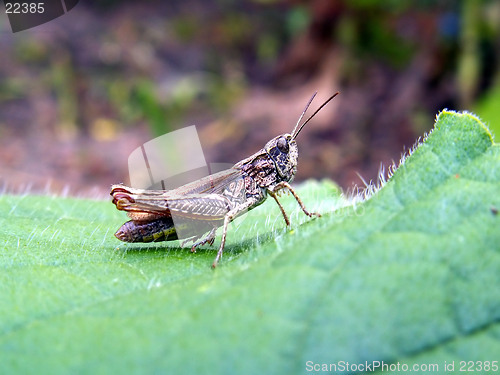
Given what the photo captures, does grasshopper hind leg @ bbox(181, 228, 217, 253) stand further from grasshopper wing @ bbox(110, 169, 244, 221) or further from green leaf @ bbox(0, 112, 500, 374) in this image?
green leaf @ bbox(0, 112, 500, 374)

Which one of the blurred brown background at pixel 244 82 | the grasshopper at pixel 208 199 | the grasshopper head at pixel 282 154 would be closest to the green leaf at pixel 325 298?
the grasshopper at pixel 208 199

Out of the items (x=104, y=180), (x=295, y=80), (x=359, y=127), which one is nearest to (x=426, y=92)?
(x=359, y=127)

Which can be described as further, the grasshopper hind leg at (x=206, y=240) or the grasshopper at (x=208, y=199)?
the grasshopper hind leg at (x=206, y=240)

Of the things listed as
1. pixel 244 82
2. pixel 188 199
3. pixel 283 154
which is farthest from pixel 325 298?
pixel 244 82

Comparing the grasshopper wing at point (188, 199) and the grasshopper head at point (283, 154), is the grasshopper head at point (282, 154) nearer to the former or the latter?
the grasshopper head at point (283, 154)

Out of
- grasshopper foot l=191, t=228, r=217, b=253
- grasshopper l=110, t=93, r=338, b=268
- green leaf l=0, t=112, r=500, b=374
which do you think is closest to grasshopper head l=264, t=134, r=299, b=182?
grasshopper l=110, t=93, r=338, b=268

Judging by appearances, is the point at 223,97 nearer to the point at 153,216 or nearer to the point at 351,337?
the point at 153,216

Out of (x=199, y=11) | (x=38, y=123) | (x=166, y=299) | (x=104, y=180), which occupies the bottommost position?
(x=166, y=299)

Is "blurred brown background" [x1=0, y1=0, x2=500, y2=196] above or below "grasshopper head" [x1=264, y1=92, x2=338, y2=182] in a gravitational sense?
above
